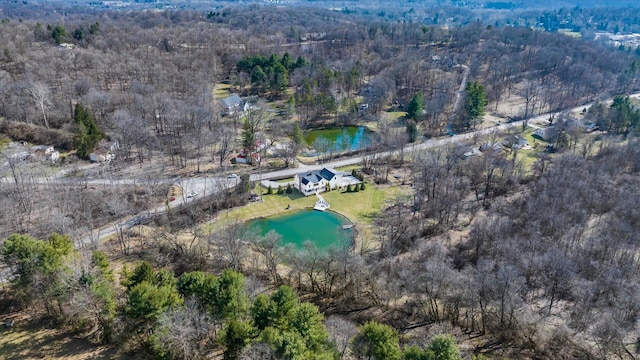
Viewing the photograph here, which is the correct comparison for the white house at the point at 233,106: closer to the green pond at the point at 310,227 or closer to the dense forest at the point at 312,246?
the dense forest at the point at 312,246

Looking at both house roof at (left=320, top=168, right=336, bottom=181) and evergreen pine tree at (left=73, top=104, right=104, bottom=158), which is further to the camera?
evergreen pine tree at (left=73, top=104, right=104, bottom=158)

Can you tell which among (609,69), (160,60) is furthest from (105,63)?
(609,69)

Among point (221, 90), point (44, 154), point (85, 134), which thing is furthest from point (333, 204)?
point (221, 90)

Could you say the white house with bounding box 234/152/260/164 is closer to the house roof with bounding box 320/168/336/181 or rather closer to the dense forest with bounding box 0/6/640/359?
the dense forest with bounding box 0/6/640/359

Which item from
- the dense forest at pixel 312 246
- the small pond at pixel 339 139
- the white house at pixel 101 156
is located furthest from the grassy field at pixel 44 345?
the small pond at pixel 339 139

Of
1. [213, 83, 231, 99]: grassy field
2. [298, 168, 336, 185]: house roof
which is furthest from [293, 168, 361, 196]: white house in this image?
[213, 83, 231, 99]: grassy field

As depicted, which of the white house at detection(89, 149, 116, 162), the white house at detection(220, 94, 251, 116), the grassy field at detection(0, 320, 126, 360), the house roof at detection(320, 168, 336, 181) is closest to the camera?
the grassy field at detection(0, 320, 126, 360)
